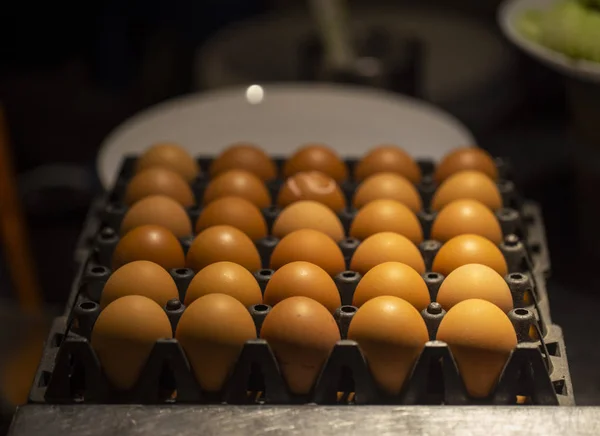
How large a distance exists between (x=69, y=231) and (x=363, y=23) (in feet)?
2.79

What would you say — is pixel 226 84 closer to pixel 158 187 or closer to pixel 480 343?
pixel 158 187

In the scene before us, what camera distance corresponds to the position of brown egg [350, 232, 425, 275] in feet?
3.40

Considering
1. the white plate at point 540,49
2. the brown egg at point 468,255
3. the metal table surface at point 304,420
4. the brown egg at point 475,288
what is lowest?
the metal table surface at point 304,420

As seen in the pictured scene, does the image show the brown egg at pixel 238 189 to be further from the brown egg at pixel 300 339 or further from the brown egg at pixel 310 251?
the brown egg at pixel 300 339

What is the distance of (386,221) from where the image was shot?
111cm

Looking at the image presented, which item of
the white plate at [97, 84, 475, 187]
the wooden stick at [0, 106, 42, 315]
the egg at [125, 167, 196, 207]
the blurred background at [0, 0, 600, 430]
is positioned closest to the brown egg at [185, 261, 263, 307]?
the egg at [125, 167, 196, 207]

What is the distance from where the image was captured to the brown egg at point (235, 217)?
1.12m

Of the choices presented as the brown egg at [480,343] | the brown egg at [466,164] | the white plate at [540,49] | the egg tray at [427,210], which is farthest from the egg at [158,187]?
the white plate at [540,49]

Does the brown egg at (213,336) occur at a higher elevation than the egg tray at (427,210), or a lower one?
lower

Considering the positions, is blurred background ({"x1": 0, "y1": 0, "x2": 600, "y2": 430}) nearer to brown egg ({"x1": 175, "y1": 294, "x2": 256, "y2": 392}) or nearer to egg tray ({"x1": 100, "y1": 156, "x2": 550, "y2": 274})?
egg tray ({"x1": 100, "y1": 156, "x2": 550, "y2": 274})

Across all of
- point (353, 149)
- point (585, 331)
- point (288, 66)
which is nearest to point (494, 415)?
point (585, 331)

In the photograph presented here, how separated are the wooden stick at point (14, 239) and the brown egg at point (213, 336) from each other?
3.21 ft

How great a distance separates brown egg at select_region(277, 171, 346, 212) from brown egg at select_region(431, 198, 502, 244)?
5.6 inches

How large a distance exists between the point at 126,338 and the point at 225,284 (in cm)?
12
